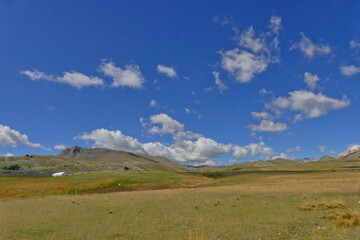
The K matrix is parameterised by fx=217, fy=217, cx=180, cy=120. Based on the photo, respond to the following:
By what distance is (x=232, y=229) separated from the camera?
15734mm

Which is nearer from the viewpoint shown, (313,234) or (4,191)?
(313,234)

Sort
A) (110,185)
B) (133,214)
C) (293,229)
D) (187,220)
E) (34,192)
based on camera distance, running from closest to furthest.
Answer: (293,229)
(187,220)
(133,214)
(34,192)
(110,185)

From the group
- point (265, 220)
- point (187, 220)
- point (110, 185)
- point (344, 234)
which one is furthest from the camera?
point (110, 185)

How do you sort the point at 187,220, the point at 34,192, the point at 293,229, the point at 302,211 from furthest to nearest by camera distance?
the point at 34,192 < the point at 302,211 < the point at 187,220 < the point at 293,229

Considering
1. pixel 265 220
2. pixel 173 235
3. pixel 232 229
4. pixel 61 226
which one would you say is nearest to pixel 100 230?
pixel 61 226

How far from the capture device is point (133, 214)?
75.6ft

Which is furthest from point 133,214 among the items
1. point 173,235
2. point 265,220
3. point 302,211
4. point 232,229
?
point 302,211

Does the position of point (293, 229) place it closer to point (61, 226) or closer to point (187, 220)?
point (187, 220)

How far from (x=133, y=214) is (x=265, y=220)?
43.1 feet

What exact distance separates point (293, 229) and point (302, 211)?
792 centimetres

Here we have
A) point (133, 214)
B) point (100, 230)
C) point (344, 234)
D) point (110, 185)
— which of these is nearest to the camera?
point (344, 234)

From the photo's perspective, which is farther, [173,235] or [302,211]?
[302,211]

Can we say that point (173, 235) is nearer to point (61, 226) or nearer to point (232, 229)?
point (232, 229)

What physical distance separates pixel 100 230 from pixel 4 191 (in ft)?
168
